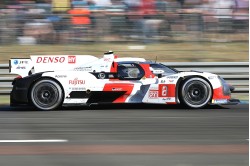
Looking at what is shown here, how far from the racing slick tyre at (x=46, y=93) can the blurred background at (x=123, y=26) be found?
3984 millimetres

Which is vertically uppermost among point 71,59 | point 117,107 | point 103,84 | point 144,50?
point 144,50

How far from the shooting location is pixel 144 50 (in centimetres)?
1705

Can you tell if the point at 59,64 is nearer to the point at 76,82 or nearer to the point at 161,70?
the point at 76,82

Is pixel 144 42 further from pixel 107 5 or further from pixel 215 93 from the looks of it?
pixel 215 93

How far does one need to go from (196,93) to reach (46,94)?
291cm

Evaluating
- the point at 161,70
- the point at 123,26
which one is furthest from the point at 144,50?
the point at 161,70

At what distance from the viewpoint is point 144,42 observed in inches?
661


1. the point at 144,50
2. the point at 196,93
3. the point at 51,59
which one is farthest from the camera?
the point at 144,50

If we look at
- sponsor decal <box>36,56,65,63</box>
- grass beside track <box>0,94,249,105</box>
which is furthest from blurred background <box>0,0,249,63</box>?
sponsor decal <box>36,56,65,63</box>

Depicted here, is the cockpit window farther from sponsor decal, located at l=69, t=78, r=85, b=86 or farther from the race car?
sponsor decal, located at l=69, t=78, r=85, b=86

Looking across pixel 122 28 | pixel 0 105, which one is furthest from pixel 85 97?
pixel 122 28

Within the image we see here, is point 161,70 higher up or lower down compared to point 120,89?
higher up

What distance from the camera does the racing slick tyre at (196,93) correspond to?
1260 cm

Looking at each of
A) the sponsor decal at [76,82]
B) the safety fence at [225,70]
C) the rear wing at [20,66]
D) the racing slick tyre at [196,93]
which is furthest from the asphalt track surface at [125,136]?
the safety fence at [225,70]
